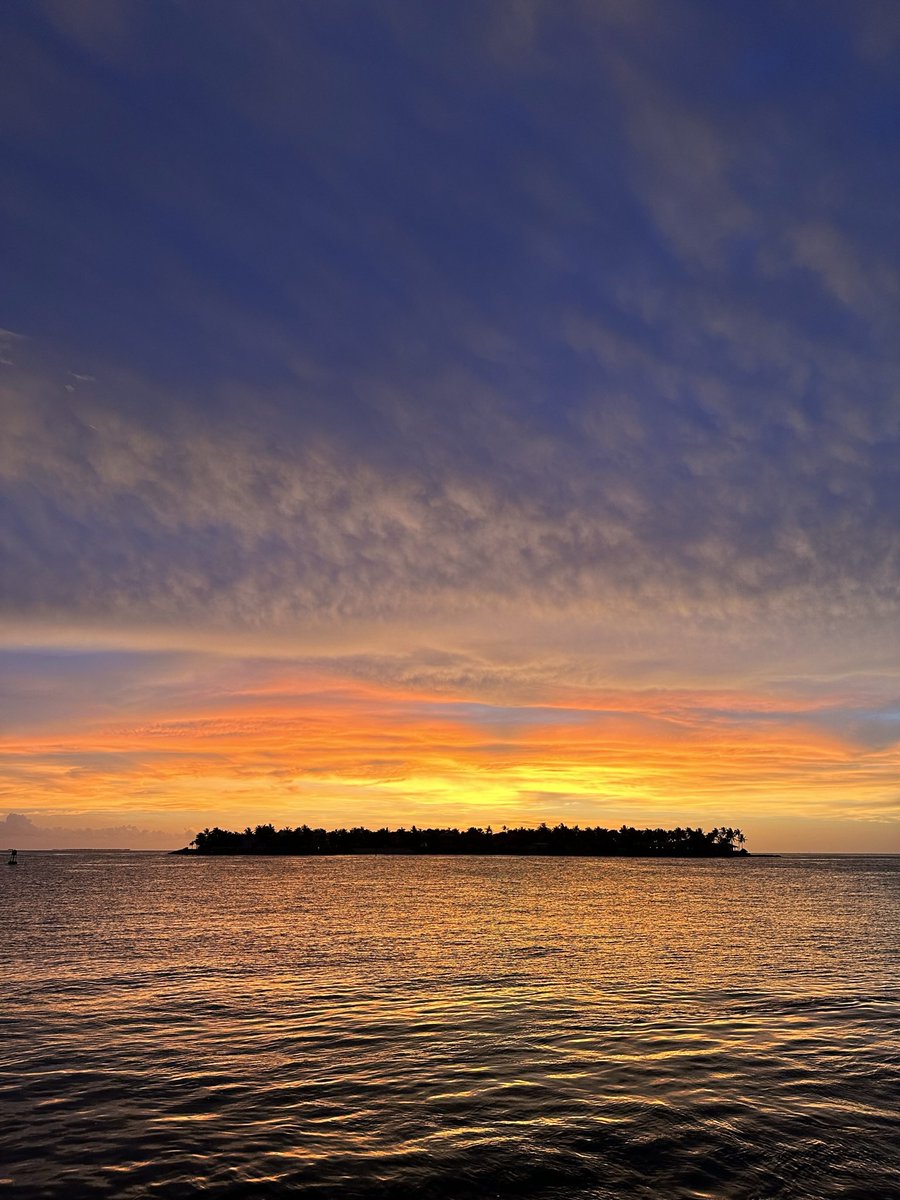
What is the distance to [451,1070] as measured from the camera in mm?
25688

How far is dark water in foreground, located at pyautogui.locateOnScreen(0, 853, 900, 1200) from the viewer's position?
17859 millimetres

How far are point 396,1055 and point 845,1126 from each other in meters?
14.4

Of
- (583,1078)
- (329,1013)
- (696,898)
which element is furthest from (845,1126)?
(696,898)

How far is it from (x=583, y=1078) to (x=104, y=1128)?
14047 millimetres

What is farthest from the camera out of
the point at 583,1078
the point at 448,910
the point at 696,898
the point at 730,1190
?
the point at 696,898

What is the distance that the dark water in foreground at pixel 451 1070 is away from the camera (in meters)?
17.9

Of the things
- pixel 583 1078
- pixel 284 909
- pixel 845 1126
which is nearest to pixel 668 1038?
pixel 583 1078

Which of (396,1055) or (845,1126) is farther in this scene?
(396,1055)

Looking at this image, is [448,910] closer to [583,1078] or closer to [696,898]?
[696,898]

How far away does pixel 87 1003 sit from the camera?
37.6m

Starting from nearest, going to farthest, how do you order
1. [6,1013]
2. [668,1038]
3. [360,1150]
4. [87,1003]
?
[360,1150] → [668,1038] → [6,1013] → [87,1003]

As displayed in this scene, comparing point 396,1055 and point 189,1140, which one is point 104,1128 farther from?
point 396,1055

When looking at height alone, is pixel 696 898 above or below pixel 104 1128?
below

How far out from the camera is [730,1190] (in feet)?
55.3
